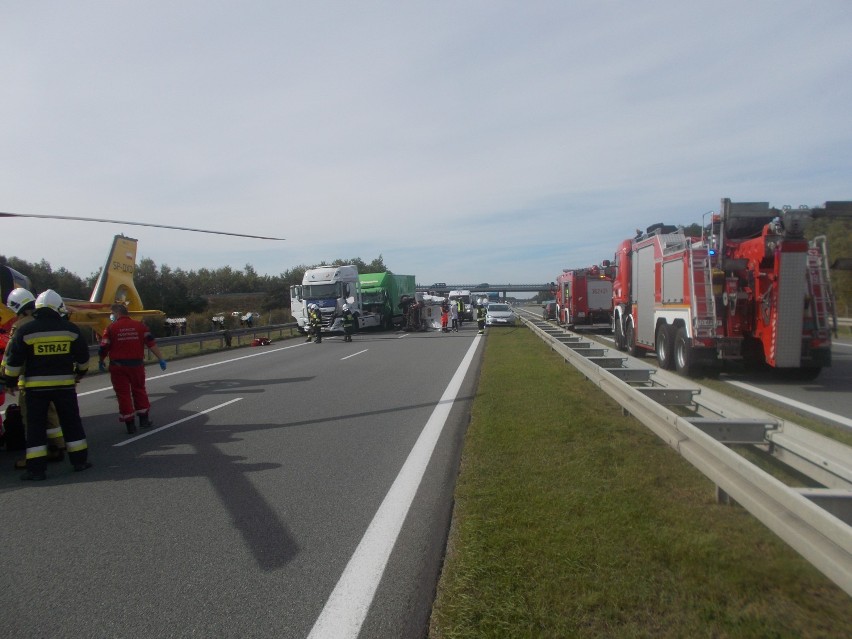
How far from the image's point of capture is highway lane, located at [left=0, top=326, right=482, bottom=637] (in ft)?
12.3

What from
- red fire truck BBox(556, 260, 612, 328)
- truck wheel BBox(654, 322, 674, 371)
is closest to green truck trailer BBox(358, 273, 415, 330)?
red fire truck BBox(556, 260, 612, 328)

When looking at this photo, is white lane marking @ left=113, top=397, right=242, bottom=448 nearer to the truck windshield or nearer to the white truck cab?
the white truck cab

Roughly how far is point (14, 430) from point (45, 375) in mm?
1687

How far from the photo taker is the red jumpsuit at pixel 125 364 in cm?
915

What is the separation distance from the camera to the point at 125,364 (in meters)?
9.19

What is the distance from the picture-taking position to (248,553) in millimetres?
4645

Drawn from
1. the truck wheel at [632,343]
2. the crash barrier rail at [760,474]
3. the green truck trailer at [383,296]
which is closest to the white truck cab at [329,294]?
the green truck trailer at [383,296]

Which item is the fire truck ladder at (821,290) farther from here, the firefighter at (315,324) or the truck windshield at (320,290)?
the truck windshield at (320,290)

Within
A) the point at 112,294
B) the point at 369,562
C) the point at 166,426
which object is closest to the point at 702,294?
the point at 166,426

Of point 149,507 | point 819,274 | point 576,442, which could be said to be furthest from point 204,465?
point 819,274

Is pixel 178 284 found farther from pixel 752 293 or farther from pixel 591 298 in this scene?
pixel 752 293

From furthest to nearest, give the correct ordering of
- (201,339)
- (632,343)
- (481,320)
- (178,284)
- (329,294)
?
1. (178,284)
2. (329,294)
3. (481,320)
4. (201,339)
5. (632,343)

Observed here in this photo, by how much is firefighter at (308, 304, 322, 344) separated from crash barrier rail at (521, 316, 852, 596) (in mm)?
23425

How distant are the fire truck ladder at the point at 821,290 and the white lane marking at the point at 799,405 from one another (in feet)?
4.96
